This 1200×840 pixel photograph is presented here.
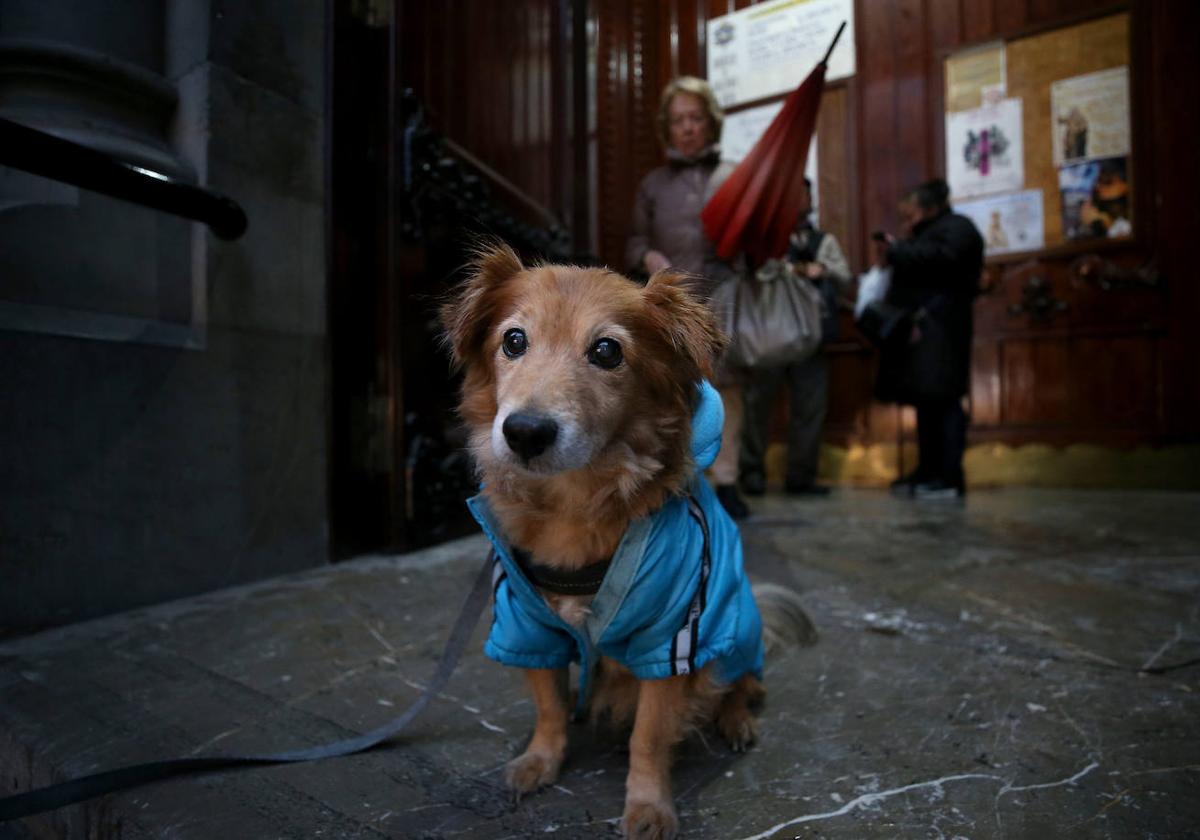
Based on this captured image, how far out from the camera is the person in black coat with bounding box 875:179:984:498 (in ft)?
13.8

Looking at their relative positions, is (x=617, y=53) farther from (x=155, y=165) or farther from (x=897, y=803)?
(x=897, y=803)

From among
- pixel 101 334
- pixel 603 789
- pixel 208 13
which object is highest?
pixel 208 13

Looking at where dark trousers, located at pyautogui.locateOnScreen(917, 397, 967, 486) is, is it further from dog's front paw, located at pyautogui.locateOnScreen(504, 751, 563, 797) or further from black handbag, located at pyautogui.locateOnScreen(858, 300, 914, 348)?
dog's front paw, located at pyautogui.locateOnScreen(504, 751, 563, 797)

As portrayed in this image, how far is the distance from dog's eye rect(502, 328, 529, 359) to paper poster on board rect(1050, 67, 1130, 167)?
5.15 meters

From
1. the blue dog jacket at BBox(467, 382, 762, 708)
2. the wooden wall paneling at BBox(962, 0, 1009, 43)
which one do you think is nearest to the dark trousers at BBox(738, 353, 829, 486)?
the wooden wall paneling at BBox(962, 0, 1009, 43)

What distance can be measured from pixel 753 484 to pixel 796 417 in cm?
58

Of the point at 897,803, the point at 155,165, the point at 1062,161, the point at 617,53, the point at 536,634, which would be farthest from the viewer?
the point at 617,53

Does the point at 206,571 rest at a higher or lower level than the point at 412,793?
higher

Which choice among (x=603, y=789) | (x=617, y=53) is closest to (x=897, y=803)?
(x=603, y=789)

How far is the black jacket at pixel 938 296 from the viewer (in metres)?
4.17

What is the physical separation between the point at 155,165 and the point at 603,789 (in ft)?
5.85

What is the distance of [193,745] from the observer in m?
1.26

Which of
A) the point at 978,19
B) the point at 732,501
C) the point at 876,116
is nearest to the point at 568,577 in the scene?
the point at 732,501

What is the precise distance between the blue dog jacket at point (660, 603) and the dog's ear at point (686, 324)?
0.08m
